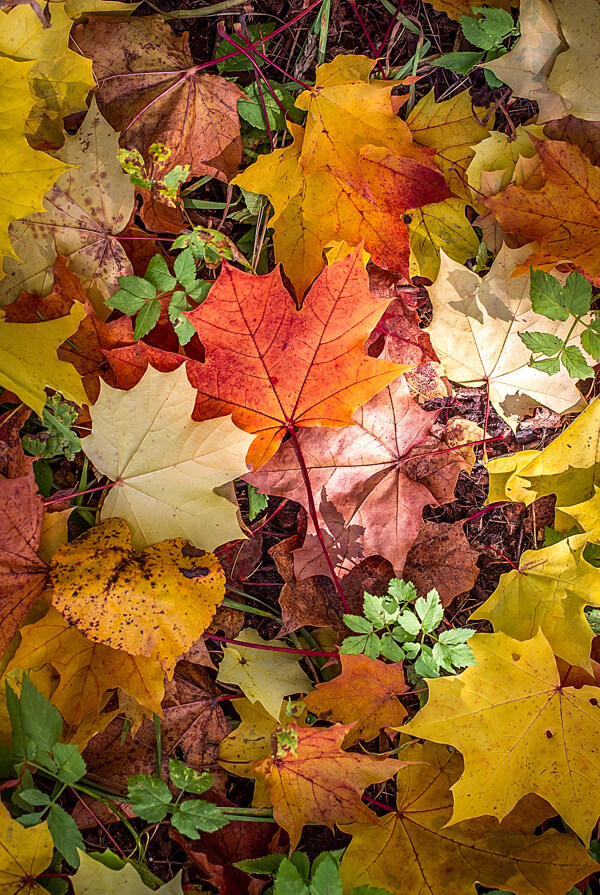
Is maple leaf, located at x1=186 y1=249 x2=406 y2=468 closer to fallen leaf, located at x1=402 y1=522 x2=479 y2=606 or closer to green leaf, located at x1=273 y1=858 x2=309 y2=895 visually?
fallen leaf, located at x1=402 y1=522 x2=479 y2=606

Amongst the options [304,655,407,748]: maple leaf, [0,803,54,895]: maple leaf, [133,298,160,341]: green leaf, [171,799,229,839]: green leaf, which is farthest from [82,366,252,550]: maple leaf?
[0,803,54,895]: maple leaf

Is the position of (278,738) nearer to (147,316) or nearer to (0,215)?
(147,316)

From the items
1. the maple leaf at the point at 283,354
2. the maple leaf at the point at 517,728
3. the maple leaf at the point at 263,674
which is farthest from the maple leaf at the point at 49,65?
the maple leaf at the point at 517,728

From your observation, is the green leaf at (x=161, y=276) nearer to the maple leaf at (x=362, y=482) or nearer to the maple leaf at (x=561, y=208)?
the maple leaf at (x=362, y=482)

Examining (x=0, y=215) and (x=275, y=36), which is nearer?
(x=0, y=215)

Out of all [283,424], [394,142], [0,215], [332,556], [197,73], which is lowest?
[332,556]

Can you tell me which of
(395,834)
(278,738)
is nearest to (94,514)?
(278,738)
